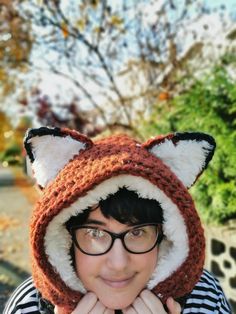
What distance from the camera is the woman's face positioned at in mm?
1536

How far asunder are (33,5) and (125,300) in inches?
249

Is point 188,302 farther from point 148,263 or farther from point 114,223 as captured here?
point 114,223

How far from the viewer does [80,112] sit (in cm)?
883

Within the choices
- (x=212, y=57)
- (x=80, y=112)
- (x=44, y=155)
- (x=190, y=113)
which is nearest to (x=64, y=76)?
(x=80, y=112)

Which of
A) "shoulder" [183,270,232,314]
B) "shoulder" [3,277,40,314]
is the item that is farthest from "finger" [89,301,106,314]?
"shoulder" [183,270,232,314]

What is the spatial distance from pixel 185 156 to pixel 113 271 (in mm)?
501

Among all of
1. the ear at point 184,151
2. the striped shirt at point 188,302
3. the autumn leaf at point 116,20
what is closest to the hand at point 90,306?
the striped shirt at point 188,302

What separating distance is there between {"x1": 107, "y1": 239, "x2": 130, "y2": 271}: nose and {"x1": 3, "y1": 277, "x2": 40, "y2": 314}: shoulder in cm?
51

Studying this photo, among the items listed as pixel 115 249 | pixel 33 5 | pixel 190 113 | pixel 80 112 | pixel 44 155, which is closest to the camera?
pixel 115 249

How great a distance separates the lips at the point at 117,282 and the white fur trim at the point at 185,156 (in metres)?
0.43

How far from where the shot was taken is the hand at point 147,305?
1.61 metres

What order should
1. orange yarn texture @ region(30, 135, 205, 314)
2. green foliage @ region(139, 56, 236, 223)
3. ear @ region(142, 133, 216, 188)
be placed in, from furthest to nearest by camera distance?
green foliage @ region(139, 56, 236, 223) → ear @ region(142, 133, 216, 188) → orange yarn texture @ region(30, 135, 205, 314)

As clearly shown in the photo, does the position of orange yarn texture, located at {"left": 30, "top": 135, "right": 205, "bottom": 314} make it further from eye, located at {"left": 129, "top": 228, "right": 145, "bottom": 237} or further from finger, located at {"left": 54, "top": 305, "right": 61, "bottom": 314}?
eye, located at {"left": 129, "top": 228, "right": 145, "bottom": 237}

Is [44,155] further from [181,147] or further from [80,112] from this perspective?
[80,112]
